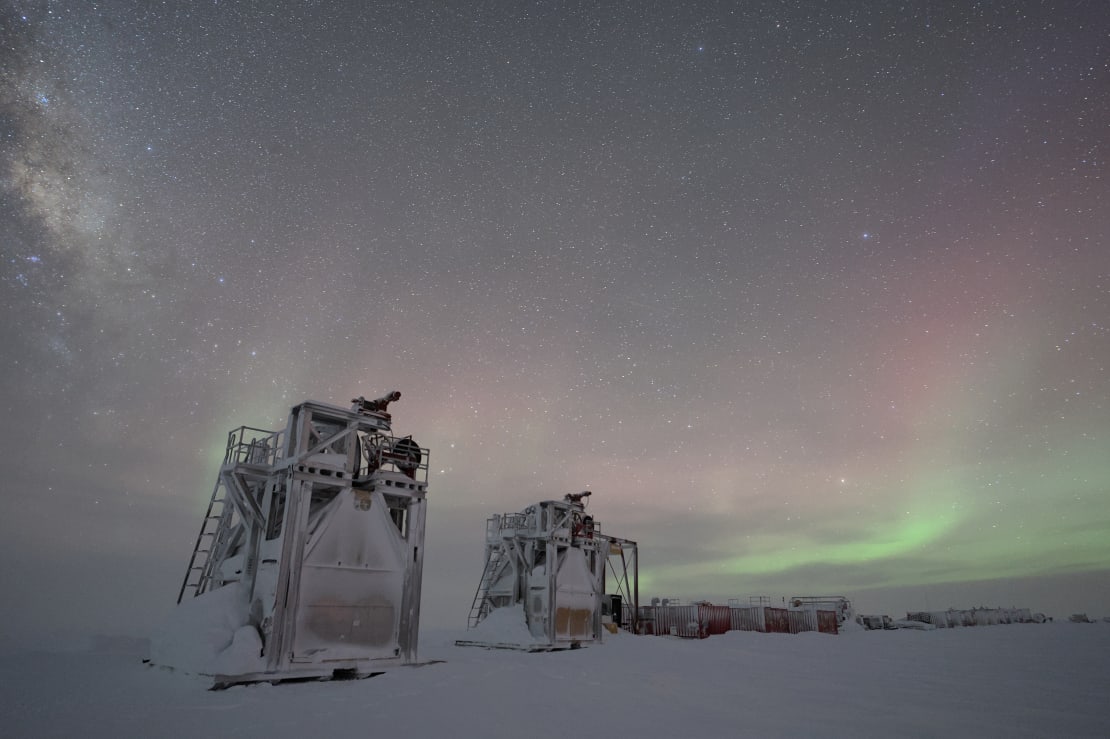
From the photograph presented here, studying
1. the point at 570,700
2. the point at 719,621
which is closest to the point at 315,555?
the point at 570,700

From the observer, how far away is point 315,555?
64.5 feet

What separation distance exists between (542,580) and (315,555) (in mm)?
15928

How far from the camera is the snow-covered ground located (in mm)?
11891

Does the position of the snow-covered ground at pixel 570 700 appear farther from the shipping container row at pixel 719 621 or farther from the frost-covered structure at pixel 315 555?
the shipping container row at pixel 719 621

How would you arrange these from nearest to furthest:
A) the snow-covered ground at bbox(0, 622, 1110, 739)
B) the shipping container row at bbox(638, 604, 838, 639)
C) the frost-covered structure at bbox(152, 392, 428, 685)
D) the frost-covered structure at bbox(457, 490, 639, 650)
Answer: the snow-covered ground at bbox(0, 622, 1110, 739) < the frost-covered structure at bbox(152, 392, 428, 685) < the frost-covered structure at bbox(457, 490, 639, 650) < the shipping container row at bbox(638, 604, 838, 639)

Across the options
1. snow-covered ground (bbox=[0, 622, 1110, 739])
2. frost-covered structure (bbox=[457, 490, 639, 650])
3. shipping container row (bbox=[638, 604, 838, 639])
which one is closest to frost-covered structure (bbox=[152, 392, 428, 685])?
snow-covered ground (bbox=[0, 622, 1110, 739])

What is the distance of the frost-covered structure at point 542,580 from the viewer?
32.3 metres

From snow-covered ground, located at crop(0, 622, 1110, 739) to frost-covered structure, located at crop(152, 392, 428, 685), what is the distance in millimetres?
1076

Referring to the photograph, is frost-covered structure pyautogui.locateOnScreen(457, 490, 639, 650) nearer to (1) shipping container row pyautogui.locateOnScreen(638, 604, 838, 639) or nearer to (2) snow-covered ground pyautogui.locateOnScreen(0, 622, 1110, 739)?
(2) snow-covered ground pyautogui.locateOnScreen(0, 622, 1110, 739)

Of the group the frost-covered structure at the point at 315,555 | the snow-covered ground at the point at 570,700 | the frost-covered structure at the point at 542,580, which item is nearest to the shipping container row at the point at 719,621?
the frost-covered structure at the point at 542,580

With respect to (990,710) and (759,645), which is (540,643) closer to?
(759,645)

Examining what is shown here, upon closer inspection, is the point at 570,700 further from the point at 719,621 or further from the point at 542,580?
the point at 719,621

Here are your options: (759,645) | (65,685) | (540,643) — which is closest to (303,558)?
(65,685)

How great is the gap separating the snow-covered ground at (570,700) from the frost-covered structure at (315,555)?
3.53ft
